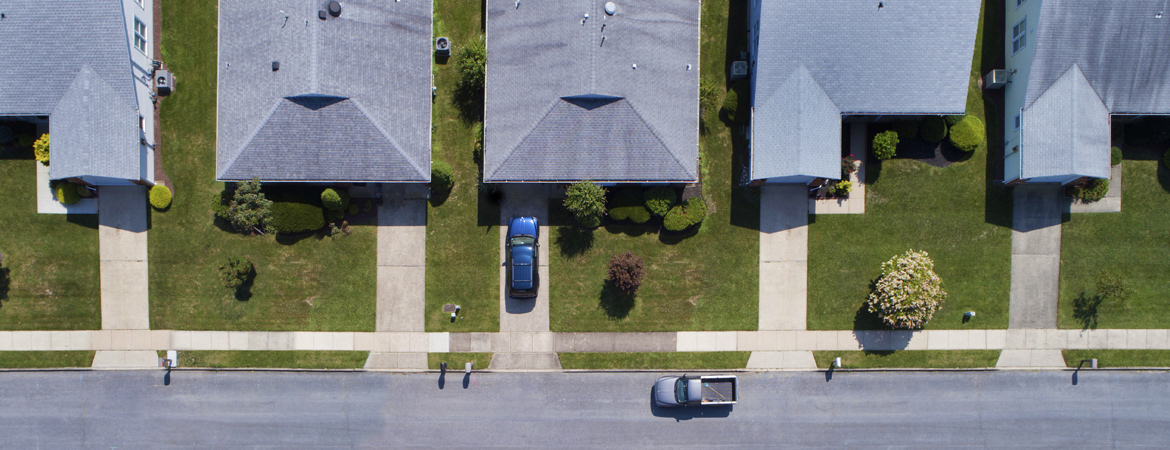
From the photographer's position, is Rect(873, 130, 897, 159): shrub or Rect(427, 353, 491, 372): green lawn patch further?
Rect(427, 353, 491, 372): green lawn patch

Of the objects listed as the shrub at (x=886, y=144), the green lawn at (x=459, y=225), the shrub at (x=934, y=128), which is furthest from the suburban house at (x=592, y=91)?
the shrub at (x=934, y=128)

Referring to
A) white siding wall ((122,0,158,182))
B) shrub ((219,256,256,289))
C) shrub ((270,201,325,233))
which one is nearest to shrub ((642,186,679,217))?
shrub ((270,201,325,233))

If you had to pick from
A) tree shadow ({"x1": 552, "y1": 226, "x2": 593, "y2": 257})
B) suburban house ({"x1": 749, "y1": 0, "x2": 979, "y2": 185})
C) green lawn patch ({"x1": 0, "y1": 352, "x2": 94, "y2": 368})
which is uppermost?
suburban house ({"x1": 749, "y1": 0, "x2": 979, "y2": 185})

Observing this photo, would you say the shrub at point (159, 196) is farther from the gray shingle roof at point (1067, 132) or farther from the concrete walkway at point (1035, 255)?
the concrete walkway at point (1035, 255)

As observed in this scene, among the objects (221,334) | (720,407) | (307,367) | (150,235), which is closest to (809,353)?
(720,407)

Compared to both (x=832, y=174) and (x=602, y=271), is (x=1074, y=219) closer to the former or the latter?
(x=832, y=174)

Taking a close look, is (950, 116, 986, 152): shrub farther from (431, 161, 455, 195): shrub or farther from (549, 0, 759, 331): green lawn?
(431, 161, 455, 195): shrub

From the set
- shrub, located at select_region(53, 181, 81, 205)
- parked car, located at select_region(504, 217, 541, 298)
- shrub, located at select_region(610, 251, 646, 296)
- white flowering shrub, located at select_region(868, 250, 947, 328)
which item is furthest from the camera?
shrub, located at select_region(53, 181, 81, 205)
